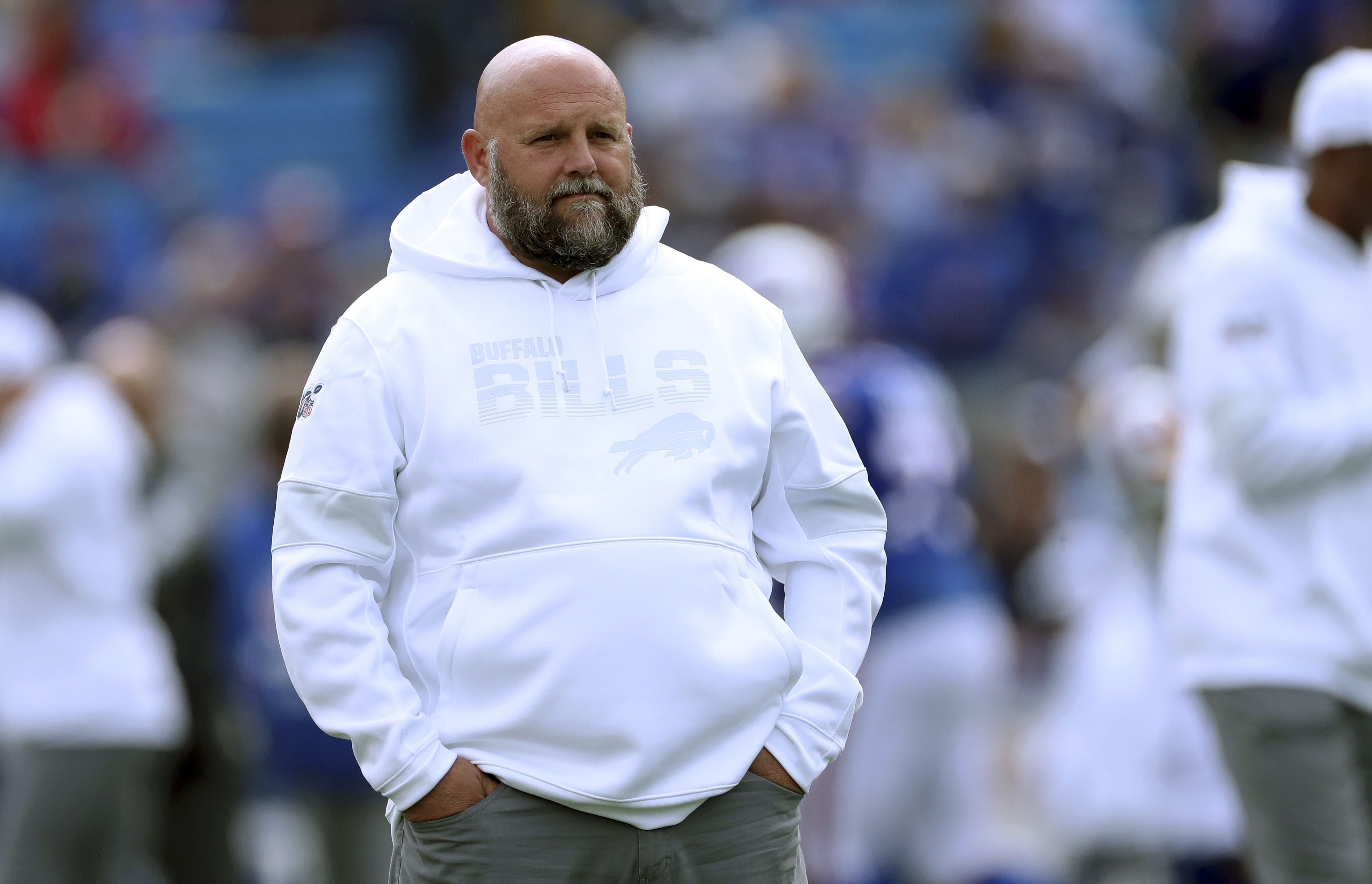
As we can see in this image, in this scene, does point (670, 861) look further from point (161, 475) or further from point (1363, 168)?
point (161, 475)

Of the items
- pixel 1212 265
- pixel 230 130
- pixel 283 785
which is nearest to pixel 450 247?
pixel 1212 265

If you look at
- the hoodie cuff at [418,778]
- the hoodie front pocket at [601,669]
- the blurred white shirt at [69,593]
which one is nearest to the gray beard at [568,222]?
the hoodie front pocket at [601,669]

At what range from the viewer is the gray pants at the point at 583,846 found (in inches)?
125

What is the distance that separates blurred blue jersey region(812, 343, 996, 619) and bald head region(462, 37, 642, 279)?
11.7 ft

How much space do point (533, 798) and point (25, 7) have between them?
12.8 meters

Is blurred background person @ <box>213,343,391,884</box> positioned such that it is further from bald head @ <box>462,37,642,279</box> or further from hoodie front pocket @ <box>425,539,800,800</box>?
hoodie front pocket @ <box>425,539,800,800</box>

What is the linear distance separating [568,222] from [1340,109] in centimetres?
232

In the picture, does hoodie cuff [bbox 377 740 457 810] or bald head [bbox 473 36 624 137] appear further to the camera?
bald head [bbox 473 36 624 137]

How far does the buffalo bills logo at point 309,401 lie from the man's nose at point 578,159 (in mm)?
573

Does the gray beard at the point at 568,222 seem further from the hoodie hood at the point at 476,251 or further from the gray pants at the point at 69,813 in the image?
the gray pants at the point at 69,813

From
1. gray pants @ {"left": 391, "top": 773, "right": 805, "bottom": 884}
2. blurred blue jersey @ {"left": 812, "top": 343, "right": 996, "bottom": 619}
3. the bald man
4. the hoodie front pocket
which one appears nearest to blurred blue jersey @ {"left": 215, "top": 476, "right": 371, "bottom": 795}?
blurred blue jersey @ {"left": 812, "top": 343, "right": 996, "bottom": 619}

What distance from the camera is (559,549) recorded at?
10.5ft

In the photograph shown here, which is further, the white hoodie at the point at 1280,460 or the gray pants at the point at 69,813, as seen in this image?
the gray pants at the point at 69,813

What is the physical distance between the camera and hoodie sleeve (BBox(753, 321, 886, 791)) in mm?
3402
